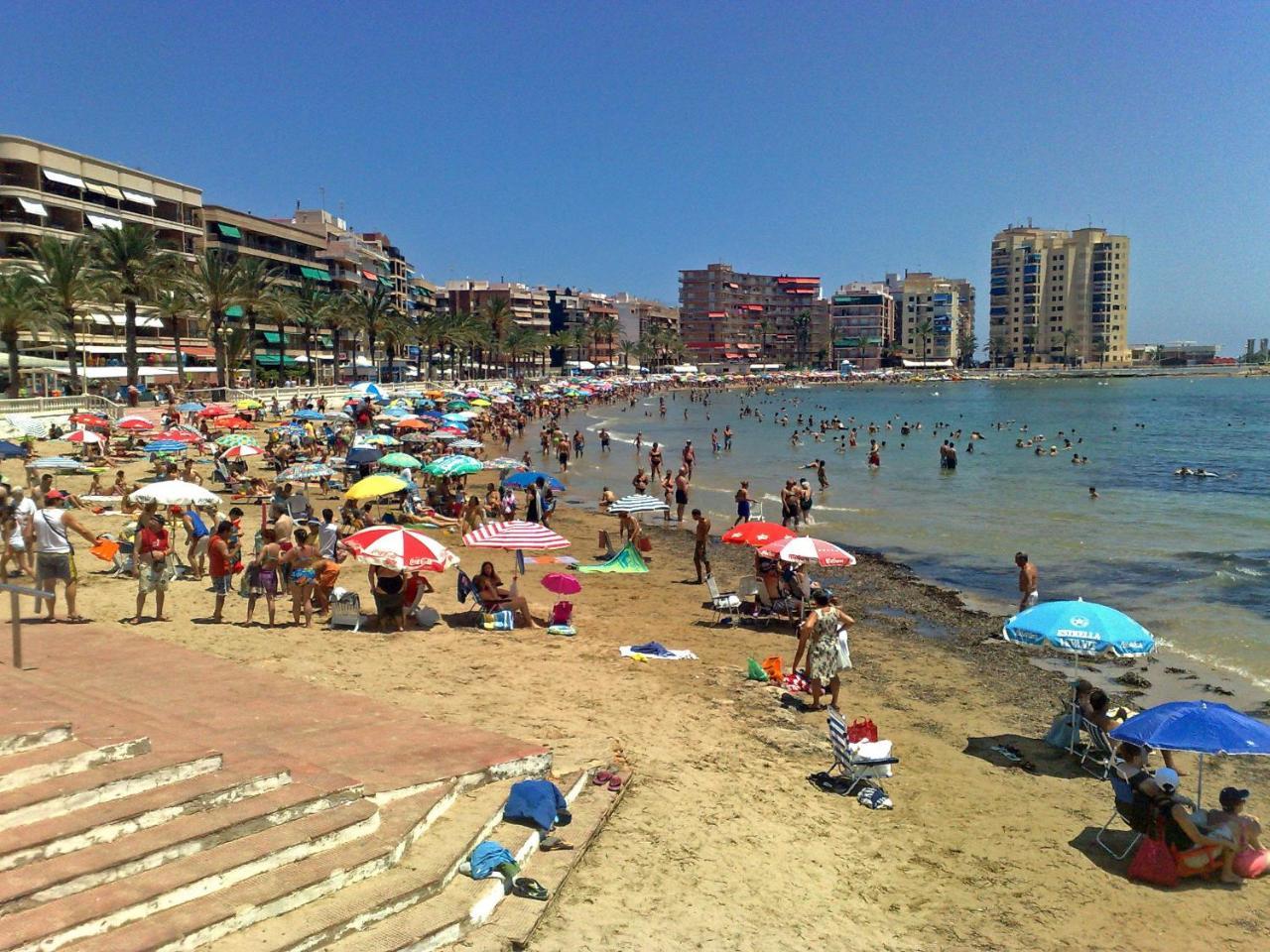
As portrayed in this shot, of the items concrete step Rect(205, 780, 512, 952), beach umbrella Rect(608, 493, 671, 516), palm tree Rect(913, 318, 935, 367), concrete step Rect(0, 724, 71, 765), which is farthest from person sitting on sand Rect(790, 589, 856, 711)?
palm tree Rect(913, 318, 935, 367)

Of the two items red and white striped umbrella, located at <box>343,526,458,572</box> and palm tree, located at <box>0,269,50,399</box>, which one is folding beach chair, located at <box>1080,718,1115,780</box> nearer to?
red and white striped umbrella, located at <box>343,526,458,572</box>

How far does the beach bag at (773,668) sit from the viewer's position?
35.8 feet

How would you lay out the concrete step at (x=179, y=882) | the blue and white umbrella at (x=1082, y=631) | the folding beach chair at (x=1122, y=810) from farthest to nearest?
the blue and white umbrella at (x=1082, y=631), the folding beach chair at (x=1122, y=810), the concrete step at (x=179, y=882)

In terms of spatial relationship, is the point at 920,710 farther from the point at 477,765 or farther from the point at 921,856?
the point at 477,765

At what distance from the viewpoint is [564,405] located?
79938 mm

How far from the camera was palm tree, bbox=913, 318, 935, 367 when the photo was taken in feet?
626

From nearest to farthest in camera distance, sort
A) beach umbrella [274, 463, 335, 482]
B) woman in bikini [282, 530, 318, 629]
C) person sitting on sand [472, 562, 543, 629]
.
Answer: woman in bikini [282, 530, 318, 629] → person sitting on sand [472, 562, 543, 629] → beach umbrella [274, 463, 335, 482]

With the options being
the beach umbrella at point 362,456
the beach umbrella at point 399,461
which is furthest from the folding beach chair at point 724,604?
the beach umbrella at point 362,456

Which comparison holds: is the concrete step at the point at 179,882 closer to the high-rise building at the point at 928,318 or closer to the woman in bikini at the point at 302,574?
the woman in bikini at the point at 302,574

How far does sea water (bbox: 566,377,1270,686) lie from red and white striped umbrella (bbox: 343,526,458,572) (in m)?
10.1

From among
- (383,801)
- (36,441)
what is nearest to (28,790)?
(383,801)

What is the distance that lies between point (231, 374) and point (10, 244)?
1174 centimetres

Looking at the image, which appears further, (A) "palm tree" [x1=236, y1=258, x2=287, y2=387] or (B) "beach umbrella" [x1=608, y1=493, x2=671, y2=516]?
(A) "palm tree" [x1=236, y1=258, x2=287, y2=387]

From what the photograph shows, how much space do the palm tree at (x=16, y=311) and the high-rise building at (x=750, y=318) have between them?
6143 inches
